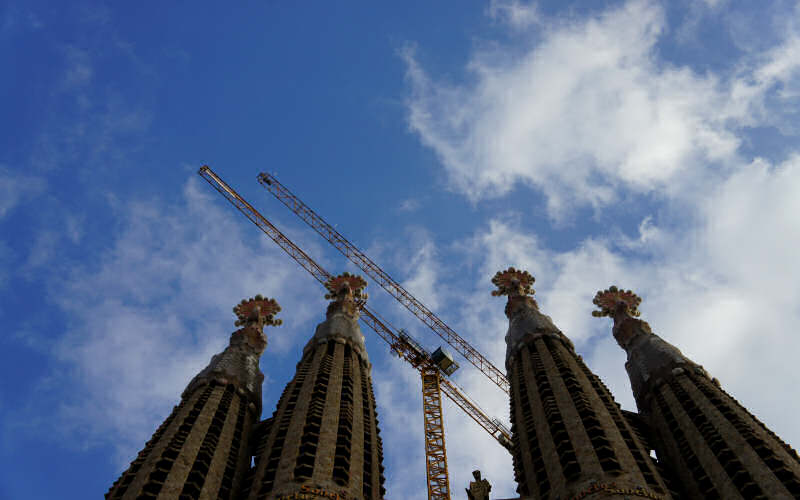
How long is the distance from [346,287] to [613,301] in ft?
89.7

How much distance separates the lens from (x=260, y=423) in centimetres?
6103

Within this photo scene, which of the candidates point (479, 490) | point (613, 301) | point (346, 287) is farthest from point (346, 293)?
point (479, 490)

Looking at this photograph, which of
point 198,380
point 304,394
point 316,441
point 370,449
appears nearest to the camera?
point 316,441

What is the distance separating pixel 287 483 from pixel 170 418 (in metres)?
14.9

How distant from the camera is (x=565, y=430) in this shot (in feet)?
169

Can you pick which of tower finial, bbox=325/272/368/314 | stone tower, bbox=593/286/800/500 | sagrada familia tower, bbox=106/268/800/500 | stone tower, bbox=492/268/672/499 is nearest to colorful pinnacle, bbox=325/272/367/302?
tower finial, bbox=325/272/368/314

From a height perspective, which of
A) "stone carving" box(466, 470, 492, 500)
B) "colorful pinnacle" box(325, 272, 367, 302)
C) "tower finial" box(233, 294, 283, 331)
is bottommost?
"stone carving" box(466, 470, 492, 500)

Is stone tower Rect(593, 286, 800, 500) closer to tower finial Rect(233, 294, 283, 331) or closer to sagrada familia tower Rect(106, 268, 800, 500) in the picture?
sagrada familia tower Rect(106, 268, 800, 500)

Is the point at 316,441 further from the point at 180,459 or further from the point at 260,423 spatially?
the point at 260,423

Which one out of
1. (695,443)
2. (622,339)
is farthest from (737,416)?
(622,339)

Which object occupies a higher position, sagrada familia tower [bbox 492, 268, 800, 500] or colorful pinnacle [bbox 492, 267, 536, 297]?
colorful pinnacle [bbox 492, 267, 536, 297]

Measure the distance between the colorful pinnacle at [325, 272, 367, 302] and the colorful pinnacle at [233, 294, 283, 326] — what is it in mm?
6740

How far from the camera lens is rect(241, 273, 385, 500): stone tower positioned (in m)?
45.8

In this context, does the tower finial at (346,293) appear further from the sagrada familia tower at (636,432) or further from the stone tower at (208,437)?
the sagrada familia tower at (636,432)
